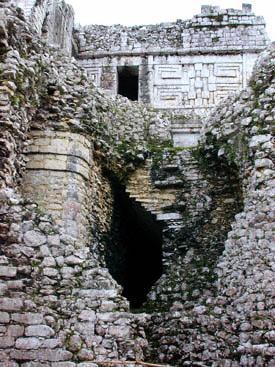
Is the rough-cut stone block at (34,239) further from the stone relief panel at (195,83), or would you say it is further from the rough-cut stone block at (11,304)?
the stone relief panel at (195,83)

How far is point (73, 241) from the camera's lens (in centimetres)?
796

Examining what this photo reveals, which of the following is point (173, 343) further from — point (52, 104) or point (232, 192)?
point (52, 104)

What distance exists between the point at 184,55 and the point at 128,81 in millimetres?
1971

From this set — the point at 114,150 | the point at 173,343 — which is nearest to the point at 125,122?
the point at 114,150

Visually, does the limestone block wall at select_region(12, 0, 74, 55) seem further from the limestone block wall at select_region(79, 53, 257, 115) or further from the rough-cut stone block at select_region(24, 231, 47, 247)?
the rough-cut stone block at select_region(24, 231, 47, 247)

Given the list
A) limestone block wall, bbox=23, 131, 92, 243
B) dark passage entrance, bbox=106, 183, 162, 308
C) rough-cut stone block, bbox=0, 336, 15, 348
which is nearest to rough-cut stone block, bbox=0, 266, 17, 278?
rough-cut stone block, bbox=0, 336, 15, 348

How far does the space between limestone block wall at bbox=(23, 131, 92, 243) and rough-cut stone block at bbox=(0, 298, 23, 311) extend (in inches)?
87.6

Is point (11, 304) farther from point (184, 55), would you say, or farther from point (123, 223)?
point (184, 55)

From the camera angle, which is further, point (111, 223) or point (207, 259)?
point (111, 223)

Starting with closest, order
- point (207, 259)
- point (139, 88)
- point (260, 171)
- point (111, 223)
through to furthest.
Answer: point (260, 171) < point (207, 259) < point (111, 223) < point (139, 88)

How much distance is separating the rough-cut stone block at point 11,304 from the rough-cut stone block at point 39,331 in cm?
26

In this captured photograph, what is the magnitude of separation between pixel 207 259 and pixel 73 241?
118 inches

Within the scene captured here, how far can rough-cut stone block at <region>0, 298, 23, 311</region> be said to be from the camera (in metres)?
7.39

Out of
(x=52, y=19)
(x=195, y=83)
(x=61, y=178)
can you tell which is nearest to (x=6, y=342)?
(x=61, y=178)
